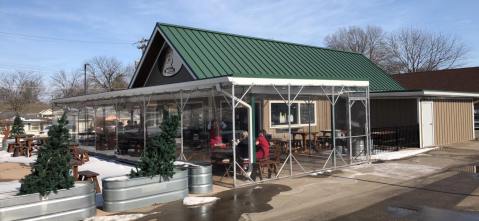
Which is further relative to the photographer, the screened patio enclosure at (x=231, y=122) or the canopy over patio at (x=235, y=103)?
the canopy over patio at (x=235, y=103)

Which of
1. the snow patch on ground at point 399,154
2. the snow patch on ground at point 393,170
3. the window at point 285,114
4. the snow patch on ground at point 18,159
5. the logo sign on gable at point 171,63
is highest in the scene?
the logo sign on gable at point 171,63

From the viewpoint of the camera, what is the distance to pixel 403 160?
46.7ft

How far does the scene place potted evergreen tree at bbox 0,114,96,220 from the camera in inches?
265

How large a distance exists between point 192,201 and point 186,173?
669mm

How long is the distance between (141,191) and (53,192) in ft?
5.37

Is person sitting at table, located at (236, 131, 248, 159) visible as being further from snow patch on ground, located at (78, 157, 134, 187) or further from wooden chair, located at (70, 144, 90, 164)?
wooden chair, located at (70, 144, 90, 164)

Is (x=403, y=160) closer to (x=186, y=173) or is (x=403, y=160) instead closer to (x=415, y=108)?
(x=415, y=108)

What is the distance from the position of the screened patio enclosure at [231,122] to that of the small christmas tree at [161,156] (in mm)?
1544

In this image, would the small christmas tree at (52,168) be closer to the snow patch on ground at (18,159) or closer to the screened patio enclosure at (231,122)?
the screened patio enclosure at (231,122)

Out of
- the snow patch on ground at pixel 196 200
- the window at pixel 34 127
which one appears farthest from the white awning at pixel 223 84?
the window at pixel 34 127

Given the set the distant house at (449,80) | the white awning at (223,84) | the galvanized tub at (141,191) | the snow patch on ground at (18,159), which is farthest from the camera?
the distant house at (449,80)

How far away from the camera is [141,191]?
26.9ft

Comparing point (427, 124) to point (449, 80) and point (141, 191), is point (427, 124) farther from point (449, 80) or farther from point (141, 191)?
point (449, 80)

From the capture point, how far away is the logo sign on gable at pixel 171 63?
16683mm
